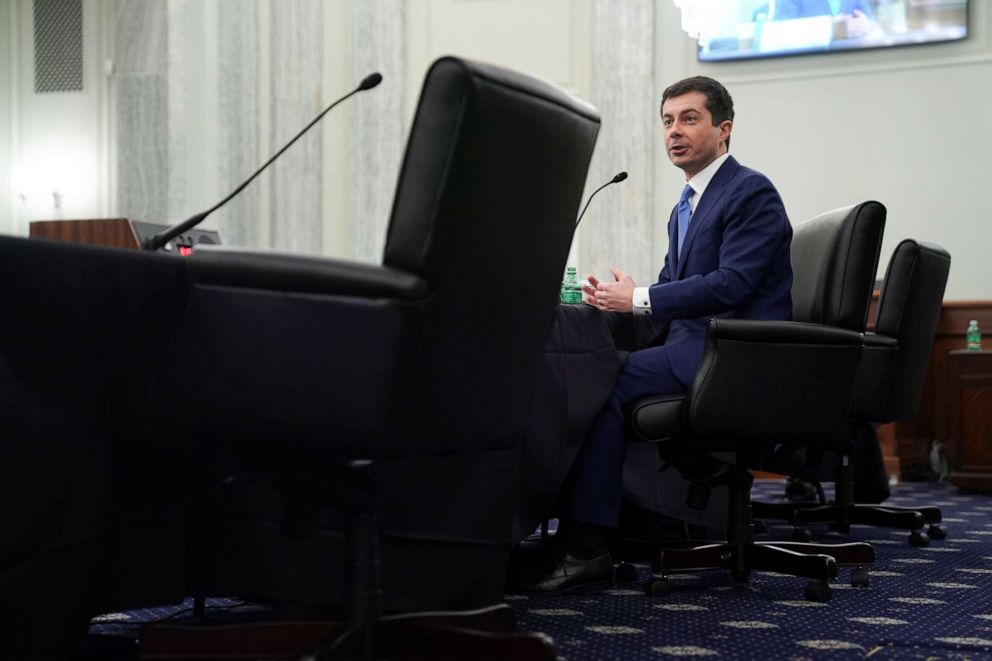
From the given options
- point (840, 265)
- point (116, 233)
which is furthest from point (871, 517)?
point (116, 233)

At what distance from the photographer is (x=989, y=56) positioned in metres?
6.04

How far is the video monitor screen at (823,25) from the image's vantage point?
Result: 19.9 ft

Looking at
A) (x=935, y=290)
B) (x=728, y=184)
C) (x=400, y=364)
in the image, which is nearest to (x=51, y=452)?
(x=400, y=364)

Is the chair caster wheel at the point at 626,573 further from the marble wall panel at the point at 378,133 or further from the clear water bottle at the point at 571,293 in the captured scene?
the marble wall panel at the point at 378,133

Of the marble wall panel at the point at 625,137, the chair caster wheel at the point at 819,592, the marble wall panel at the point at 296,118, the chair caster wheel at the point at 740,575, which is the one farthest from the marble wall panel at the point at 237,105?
the chair caster wheel at the point at 819,592

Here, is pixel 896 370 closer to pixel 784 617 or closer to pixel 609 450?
pixel 609 450

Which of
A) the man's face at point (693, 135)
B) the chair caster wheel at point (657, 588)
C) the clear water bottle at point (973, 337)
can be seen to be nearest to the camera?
the chair caster wheel at point (657, 588)

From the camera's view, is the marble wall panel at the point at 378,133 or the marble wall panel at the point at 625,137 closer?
the marble wall panel at the point at 625,137

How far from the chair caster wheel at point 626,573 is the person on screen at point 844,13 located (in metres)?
4.15

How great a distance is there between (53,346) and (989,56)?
218 inches

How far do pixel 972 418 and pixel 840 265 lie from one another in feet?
8.20

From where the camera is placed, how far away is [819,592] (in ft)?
8.46

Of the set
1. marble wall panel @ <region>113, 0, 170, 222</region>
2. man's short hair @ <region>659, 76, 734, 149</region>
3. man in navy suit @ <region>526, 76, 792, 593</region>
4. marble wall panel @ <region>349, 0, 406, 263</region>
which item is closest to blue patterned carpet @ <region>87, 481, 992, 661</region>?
man in navy suit @ <region>526, 76, 792, 593</region>

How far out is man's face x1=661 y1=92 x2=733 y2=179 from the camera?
10.5 ft
